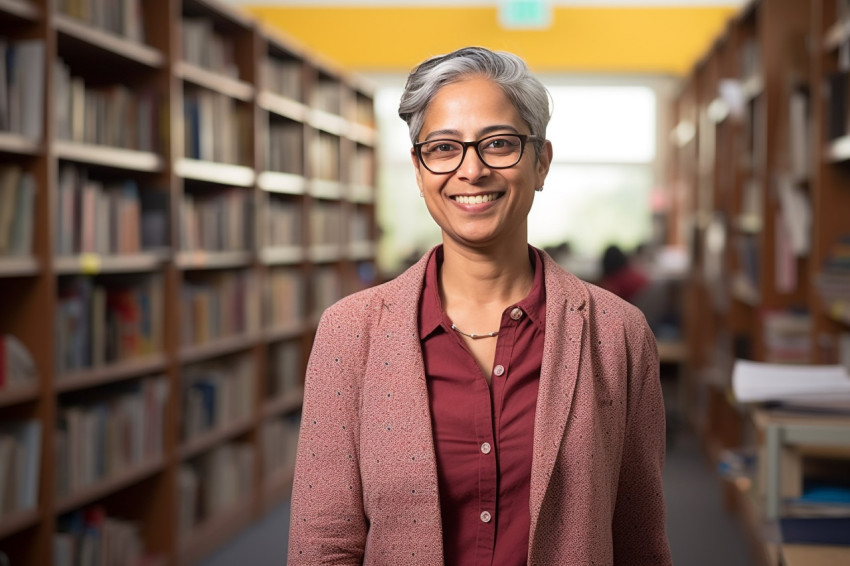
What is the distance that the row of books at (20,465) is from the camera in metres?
3.03

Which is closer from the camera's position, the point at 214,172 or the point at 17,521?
the point at 17,521

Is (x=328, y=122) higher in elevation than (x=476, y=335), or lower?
higher

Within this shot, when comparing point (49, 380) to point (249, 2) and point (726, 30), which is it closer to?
point (726, 30)

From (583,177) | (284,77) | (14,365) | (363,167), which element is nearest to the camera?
(14,365)

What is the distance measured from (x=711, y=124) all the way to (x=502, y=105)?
5.26 meters

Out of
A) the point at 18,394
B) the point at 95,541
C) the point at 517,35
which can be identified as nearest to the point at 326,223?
the point at 95,541

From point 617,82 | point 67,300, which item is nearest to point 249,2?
point 617,82

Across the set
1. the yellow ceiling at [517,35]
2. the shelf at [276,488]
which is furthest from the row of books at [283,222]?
the yellow ceiling at [517,35]

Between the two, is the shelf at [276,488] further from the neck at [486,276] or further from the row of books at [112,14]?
the neck at [486,276]

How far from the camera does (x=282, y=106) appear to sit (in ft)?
17.9

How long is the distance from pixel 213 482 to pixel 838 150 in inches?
115

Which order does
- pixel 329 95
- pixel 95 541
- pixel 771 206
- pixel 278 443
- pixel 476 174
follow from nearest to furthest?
1. pixel 476 174
2. pixel 95 541
3. pixel 771 206
4. pixel 278 443
5. pixel 329 95

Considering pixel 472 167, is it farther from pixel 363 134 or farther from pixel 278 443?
pixel 363 134

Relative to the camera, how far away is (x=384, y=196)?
10781 millimetres
